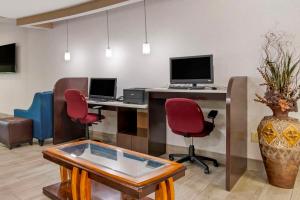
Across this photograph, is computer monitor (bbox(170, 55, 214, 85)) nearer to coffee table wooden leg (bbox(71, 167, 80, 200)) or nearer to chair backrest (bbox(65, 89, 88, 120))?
chair backrest (bbox(65, 89, 88, 120))

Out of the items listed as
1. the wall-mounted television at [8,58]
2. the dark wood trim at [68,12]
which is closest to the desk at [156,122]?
the dark wood trim at [68,12]

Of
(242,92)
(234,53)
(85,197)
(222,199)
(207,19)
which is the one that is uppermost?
(207,19)

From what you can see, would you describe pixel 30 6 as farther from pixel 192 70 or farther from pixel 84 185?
pixel 84 185

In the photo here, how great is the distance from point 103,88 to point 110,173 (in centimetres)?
281

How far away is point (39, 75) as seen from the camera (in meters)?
6.30

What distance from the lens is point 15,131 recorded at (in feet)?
13.4

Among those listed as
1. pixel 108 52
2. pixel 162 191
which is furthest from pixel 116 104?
pixel 162 191

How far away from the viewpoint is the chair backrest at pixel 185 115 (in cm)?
292

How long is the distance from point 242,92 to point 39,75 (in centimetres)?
517

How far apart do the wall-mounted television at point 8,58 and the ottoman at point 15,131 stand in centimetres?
323

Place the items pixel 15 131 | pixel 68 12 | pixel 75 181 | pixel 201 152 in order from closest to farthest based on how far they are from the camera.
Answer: pixel 75 181 < pixel 201 152 < pixel 15 131 < pixel 68 12

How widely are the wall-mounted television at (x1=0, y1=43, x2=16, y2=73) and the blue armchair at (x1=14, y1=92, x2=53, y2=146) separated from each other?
10.6 ft

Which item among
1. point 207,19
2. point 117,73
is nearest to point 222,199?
point 207,19

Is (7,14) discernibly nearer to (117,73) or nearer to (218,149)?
(117,73)
